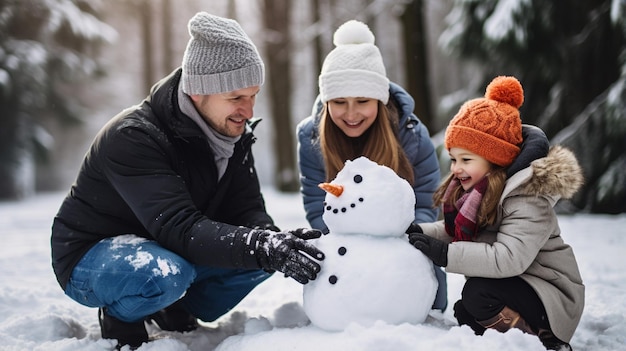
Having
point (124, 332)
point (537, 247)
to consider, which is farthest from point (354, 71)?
point (124, 332)

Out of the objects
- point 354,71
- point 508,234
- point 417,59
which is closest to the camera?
point 508,234

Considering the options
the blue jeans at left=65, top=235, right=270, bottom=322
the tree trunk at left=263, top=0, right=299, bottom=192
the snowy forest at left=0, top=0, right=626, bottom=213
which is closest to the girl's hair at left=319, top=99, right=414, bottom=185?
the blue jeans at left=65, top=235, right=270, bottom=322

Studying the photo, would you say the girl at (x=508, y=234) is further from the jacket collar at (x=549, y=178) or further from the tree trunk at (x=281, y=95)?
the tree trunk at (x=281, y=95)

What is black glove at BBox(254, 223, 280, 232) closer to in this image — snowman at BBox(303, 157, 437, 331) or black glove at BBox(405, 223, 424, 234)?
snowman at BBox(303, 157, 437, 331)

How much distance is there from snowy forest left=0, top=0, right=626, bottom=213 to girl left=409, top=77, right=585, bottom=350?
136 inches

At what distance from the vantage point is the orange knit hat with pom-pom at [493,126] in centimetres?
225

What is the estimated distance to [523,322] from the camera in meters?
2.13

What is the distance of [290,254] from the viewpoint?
2.05 meters

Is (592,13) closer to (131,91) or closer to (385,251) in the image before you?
(385,251)

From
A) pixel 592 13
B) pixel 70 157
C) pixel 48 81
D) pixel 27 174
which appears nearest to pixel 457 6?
pixel 592 13

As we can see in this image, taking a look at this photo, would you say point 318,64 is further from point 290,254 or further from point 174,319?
point 290,254

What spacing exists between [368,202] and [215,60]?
3.19 ft

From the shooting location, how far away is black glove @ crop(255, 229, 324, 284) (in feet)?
6.68

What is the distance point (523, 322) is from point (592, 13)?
4.95m
